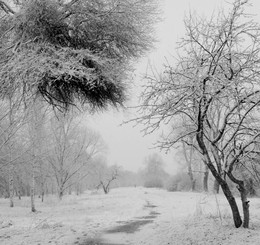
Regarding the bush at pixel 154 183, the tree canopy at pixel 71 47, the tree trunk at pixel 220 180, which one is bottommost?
the bush at pixel 154 183

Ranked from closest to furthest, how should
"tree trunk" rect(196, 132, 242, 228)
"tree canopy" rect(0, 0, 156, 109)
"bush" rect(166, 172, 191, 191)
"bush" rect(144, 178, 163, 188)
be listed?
"tree canopy" rect(0, 0, 156, 109)
"tree trunk" rect(196, 132, 242, 228)
"bush" rect(166, 172, 191, 191)
"bush" rect(144, 178, 163, 188)

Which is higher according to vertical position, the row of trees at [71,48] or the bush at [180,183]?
the row of trees at [71,48]

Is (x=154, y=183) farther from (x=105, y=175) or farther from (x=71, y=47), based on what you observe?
(x=71, y=47)

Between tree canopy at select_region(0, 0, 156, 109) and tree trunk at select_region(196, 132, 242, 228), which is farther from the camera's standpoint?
tree trunk at select_region(196, 132, 242, 228)

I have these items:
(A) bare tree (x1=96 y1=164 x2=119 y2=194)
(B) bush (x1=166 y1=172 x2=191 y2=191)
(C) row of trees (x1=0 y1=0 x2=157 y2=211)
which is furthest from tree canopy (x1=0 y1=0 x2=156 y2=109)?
(B) bush (x1=166 y1=172 x2=191 y2=191)

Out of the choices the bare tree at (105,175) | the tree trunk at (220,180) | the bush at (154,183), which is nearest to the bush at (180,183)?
the bare tree at (105,175)

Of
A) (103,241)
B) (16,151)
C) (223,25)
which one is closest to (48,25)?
(223,25)

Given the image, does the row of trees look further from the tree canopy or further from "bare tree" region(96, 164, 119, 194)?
"bare tree" region(96, 164, 119, 194)

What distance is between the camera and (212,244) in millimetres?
6031

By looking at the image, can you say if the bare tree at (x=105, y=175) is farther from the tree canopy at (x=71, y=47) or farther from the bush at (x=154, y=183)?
the tree canopy at (x=71, y=47)

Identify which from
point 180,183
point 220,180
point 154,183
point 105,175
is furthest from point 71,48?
point 105,175

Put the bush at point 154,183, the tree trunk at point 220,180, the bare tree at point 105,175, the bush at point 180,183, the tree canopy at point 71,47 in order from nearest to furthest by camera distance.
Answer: the tree canopy at point 71,47 < the tree trunk at point 220,180 < the bare tree at point 105,175 < the bush at point 180,183 < the bush at point 154,183

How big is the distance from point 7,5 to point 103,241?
594 centimetres

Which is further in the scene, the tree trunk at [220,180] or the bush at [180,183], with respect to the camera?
the bush at [180,183]
